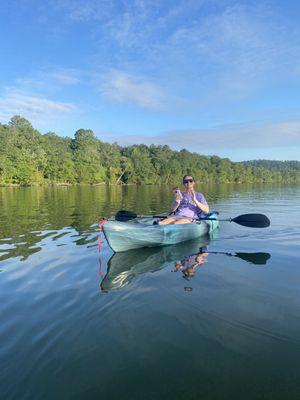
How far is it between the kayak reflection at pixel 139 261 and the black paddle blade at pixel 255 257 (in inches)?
53.0

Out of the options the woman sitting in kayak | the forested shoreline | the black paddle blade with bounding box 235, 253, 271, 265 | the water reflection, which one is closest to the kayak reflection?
the water reflection

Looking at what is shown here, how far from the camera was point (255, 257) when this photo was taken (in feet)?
30.3

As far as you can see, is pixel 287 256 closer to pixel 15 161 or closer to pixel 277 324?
pixel 277 324

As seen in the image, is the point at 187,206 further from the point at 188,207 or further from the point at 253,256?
the point at 253,256

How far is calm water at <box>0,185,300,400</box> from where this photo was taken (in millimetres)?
3656

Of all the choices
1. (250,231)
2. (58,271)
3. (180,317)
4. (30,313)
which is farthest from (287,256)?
(30,313)

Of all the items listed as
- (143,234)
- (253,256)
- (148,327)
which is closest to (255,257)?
(253,256)

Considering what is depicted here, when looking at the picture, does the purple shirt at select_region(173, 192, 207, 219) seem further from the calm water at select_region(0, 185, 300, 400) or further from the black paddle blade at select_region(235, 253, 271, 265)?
the black paddle blade at select_region(235, 253, 271, 265)

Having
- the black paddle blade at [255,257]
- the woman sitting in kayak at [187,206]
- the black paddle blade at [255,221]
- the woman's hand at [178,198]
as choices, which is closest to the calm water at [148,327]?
the black paddle blade at [255,257]

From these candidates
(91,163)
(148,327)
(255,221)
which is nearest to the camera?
(148,327)

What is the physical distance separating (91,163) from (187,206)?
9121cm

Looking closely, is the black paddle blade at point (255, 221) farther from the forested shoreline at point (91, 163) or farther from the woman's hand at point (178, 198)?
the forested shoreline at point (91, 163)

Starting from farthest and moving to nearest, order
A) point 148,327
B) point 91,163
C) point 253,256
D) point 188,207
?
point 91,163, point 188,207, point 253,256, point 148,327

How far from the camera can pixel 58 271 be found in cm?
794
